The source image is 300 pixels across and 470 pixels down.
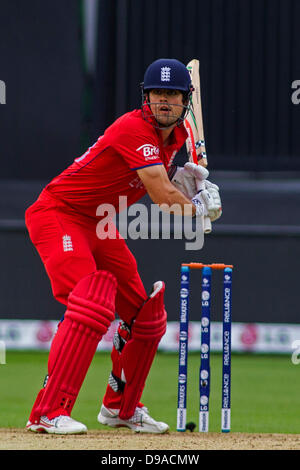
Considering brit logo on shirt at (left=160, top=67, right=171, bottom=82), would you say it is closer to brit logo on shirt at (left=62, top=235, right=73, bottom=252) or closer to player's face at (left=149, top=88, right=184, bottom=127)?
player's face at (left=149, top=88, right=184, bottom=127)

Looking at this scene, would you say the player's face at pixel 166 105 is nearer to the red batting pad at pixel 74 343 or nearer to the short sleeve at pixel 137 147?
the short sleeve at pixel 137 147

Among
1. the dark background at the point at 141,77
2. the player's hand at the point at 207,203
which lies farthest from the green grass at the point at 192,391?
the dark background at the point at 141,77

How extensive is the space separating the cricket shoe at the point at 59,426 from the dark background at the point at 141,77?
5.07 m


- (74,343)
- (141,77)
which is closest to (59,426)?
(74,343)

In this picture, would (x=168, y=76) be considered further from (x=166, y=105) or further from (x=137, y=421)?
(x=137, y=421)

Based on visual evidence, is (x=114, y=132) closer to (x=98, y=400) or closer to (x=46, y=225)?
(x=46, y=225)

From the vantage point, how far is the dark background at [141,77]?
8.95 m

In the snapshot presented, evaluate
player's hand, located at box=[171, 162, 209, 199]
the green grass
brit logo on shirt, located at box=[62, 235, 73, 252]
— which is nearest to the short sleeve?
player's hand, located at box=[171, 162, 209, 199]

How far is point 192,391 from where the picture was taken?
631cm

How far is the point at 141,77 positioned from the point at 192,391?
392 cm

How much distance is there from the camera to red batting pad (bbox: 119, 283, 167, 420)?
4098mm

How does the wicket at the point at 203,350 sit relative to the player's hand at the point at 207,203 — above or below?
→ below

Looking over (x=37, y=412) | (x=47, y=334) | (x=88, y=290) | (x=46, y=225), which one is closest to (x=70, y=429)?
(x=37, y=412)

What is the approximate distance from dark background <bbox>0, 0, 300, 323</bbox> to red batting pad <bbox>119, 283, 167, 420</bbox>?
15.2ft
